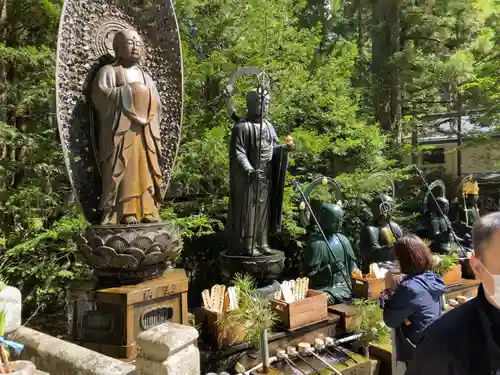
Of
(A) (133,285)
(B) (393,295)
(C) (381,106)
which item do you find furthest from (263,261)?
(C) (381,106)

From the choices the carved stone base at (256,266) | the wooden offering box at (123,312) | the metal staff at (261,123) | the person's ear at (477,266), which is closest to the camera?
the person's ear at (477,266)

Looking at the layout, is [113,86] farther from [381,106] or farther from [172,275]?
[381,106]

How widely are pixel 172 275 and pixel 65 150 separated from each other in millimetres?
1639

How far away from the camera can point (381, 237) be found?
6.57 metres

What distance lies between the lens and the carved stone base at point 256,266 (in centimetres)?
511

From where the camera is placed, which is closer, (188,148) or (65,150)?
(65,150)

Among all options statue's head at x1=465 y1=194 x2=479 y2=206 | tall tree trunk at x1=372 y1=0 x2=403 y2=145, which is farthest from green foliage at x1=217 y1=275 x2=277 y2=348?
tall tree trunk at x1=372 y1=0 x2=403 y2=145

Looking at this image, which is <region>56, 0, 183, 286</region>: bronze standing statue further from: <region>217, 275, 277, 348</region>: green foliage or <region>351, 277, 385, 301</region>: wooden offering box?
<region>351, 277, 385, 301</region>: wooden offering box

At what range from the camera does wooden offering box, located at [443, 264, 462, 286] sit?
5980mm

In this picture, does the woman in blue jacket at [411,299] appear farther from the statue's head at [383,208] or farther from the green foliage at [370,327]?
the statue's head at [383,208]

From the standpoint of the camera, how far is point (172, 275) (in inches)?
180

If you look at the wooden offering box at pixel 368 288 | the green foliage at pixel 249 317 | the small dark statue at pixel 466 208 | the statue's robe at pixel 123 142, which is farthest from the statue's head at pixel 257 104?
the small dark statue at pixel 466 208

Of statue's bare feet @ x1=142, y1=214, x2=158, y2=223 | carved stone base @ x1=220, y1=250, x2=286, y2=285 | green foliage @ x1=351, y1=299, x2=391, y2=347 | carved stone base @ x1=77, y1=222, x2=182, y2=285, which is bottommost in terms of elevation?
green foliage @ x1=351, y1=299, x2=391, y2=347

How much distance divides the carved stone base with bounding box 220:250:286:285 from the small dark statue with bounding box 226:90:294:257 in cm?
10
